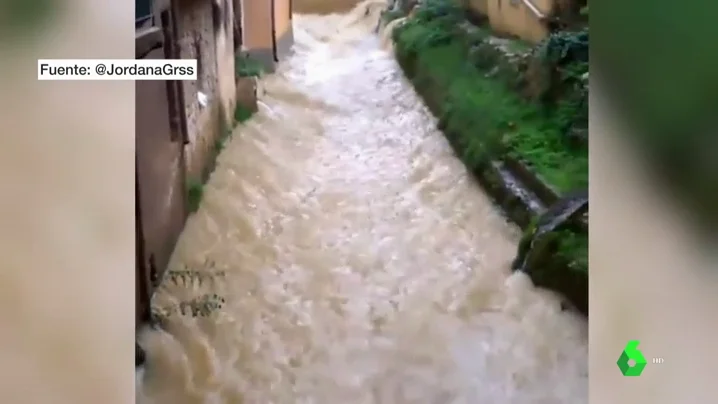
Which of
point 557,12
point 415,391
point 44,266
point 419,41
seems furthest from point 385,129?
point 44,266

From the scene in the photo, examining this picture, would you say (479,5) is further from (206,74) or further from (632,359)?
(632,359)

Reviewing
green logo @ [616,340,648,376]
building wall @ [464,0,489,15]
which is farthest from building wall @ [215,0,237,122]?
green logo @ [616,340,648,376]

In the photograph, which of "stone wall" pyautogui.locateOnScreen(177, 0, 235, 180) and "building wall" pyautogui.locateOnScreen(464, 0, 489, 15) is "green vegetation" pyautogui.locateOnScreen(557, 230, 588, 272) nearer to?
"building wall" pyautogui.locateOnScreen(464, 0, 489, 15)

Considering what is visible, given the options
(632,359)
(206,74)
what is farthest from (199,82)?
(632,359)

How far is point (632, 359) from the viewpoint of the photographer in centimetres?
107

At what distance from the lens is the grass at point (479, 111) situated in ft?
3.76

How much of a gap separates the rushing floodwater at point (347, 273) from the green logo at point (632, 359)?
0.18ft

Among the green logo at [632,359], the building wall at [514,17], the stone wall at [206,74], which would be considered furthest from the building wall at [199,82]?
the green logo at [632,359]

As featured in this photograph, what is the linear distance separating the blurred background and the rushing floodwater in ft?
0.24

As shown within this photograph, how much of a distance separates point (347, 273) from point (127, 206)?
32 centimetres

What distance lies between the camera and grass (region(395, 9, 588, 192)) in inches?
45.2

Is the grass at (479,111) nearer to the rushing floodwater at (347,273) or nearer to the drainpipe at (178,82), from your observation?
the rushing floodwater at (347,273)

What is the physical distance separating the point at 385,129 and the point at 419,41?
6.2 inches

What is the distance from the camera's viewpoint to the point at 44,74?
106cm
